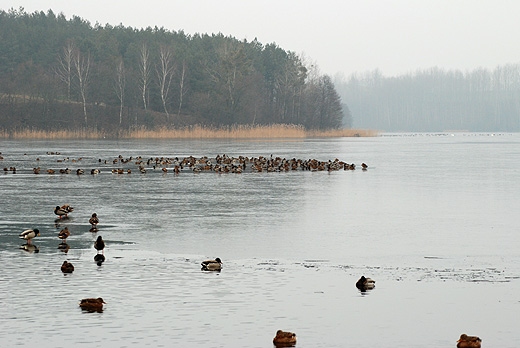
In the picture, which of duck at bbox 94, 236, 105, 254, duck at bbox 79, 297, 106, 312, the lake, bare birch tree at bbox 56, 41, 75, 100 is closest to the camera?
the lake

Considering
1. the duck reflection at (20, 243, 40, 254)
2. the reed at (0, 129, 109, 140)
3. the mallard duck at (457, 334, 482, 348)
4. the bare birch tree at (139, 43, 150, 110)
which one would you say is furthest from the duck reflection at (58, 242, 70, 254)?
the bare birch tree at (139, 43, 150, 110)

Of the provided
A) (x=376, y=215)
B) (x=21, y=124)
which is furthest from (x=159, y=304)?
(x=21, y=124)

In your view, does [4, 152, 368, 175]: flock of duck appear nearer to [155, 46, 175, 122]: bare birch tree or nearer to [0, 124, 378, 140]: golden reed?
[0, 124, 378, 140]: golden reed

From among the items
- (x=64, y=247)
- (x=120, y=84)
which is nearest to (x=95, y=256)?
(x=64, y=247)

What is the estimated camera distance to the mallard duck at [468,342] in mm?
7805

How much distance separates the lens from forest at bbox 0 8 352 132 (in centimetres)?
9794

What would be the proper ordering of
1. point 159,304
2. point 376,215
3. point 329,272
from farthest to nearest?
point 376,215, point 329,272, point 159,304

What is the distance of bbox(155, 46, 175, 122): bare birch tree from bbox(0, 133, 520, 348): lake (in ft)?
255

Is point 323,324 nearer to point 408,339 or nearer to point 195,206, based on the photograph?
point 408,339

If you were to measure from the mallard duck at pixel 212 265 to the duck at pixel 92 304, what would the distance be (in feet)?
8.68

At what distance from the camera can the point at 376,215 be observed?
1923 centimetres

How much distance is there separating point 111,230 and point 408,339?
924 cm

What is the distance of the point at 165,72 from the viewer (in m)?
102

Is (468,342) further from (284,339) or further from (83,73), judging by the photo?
(83,73)
